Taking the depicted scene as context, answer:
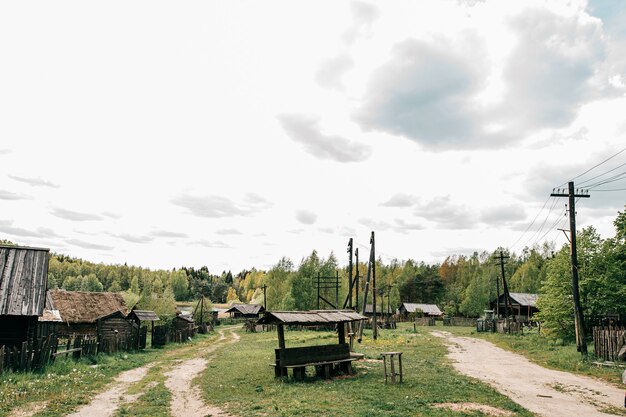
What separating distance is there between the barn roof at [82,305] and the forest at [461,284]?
13828 millimetres

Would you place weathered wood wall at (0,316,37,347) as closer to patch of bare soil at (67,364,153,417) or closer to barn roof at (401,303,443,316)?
patch of bare soil at (67,364,153,417)

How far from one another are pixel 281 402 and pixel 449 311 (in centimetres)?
9034

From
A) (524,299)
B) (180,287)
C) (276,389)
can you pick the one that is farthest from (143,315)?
(180,287)

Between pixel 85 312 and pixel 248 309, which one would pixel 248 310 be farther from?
pixel 85 312

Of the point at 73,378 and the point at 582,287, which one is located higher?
the point at 582,287

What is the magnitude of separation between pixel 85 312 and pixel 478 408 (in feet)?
141

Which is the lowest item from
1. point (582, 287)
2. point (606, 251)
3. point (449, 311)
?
point (449, 311)

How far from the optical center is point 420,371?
21922 millimetres

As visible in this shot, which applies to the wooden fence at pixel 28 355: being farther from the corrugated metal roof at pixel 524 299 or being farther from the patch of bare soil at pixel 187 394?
the corrugated metal roof at pixel 524 299

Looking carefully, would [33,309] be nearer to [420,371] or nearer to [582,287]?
[420,371]

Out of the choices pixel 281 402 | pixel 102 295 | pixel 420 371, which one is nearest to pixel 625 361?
pixel 420 371

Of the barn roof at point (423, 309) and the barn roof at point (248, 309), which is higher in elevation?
the barn roof at point (423, 309)

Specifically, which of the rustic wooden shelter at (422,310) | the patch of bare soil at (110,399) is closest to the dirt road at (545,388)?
the patch of bare soil at (110,399)

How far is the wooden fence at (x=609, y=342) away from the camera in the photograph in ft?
80.4
